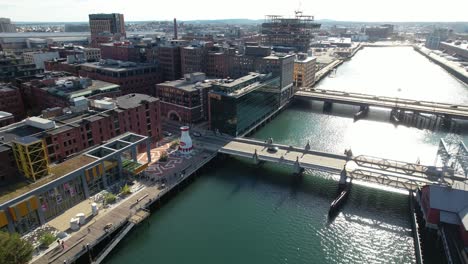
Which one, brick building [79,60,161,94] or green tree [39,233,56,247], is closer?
green tree [39,233,56,247]

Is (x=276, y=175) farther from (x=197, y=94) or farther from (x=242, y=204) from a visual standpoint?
(x=197, y=94)

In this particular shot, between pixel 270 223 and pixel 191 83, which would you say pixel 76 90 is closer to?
pixel 191 83

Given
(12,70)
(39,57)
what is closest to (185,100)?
(12,70)

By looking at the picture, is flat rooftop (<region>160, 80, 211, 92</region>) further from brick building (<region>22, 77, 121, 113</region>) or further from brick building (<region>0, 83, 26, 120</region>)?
brick building (<region>0, 83, 26, 120</region>)

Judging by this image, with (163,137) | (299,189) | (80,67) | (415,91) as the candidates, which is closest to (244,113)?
(163,137)

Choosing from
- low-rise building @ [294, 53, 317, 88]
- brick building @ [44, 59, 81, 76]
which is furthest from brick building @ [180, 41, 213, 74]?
brick building @ [44, 59, 81, 76]

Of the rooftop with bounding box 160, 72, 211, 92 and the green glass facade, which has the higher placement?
the rooftop with bounding box 160, 72, 211, 92
